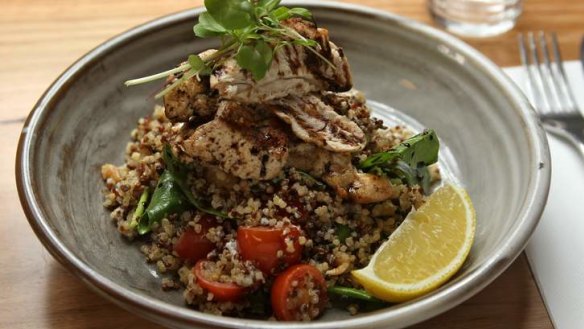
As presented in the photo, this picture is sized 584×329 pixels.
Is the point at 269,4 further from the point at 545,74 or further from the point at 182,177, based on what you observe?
the point at 545,74

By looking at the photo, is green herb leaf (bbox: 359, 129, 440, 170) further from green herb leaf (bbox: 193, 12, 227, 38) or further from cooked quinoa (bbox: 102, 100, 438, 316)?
green herb leaf (bbox: 193, 12, 227, 38)

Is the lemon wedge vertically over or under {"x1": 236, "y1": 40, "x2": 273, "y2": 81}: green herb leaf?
under

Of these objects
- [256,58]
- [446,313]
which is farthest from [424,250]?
[256,58]

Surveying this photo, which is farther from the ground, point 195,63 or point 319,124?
point 195,63

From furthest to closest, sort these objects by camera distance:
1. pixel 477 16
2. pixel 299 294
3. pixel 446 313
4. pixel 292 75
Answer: pixel 477 16 → pixel 292 75 → pixel 446 313 → pixel 299 294

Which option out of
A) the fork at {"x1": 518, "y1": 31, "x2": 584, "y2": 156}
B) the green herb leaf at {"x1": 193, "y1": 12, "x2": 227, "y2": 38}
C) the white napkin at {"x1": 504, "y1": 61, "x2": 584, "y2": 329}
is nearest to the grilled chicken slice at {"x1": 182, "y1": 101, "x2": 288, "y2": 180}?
the green herb leaf at {"x1": 193, "y1": 12, "x2": 227, "y2": 38}

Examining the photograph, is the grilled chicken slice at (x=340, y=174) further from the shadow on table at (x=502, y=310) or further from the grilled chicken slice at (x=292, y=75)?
the shadow on table at (x=502, y=310)
